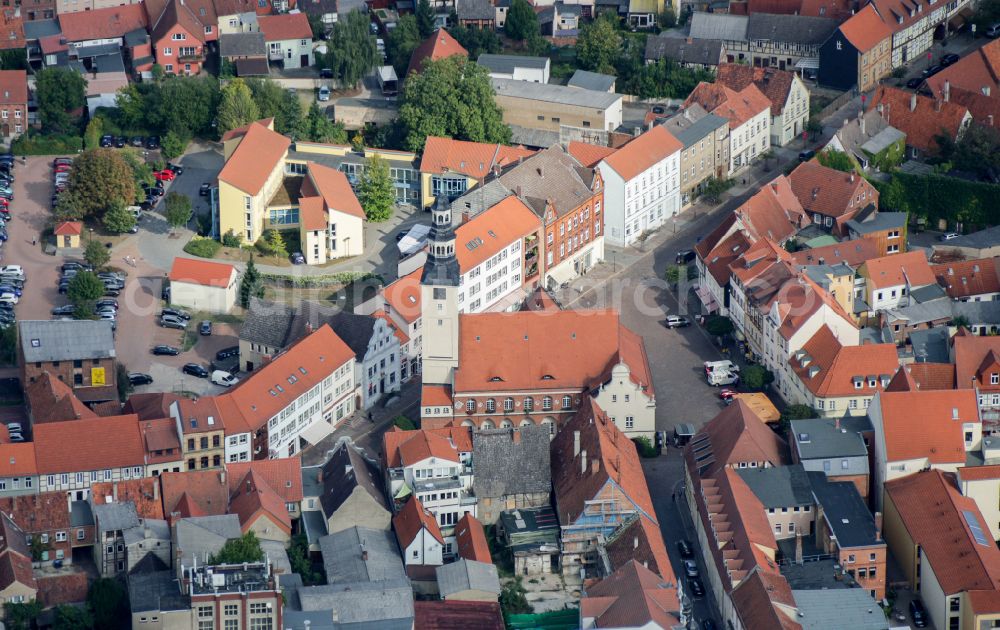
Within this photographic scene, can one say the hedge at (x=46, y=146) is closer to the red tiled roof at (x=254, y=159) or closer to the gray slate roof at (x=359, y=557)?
the red tiled roof at (x=254, y=159)

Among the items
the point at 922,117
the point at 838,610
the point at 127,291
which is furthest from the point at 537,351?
the point at 922,117

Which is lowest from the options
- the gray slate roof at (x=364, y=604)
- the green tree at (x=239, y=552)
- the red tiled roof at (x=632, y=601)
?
the gray slate roof at (x=364, y=604)

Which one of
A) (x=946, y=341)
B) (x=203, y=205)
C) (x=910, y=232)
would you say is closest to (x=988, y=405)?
(x=946, y=341)

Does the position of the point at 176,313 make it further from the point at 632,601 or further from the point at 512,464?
the point at 632,601

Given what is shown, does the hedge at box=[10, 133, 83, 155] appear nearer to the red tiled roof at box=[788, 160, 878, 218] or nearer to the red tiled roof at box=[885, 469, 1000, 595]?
the red tiled roof at box=[788, 160, 878, 218]

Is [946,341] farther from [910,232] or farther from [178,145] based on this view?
[178,145]

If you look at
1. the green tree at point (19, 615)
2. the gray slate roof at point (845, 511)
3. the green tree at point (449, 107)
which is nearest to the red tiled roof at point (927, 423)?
the gray slate roof at point (845, 511)

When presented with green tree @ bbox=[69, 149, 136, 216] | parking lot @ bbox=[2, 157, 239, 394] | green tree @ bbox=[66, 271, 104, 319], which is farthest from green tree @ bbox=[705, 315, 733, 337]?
green tree @ bbox=[69, 149, 136, 216]
